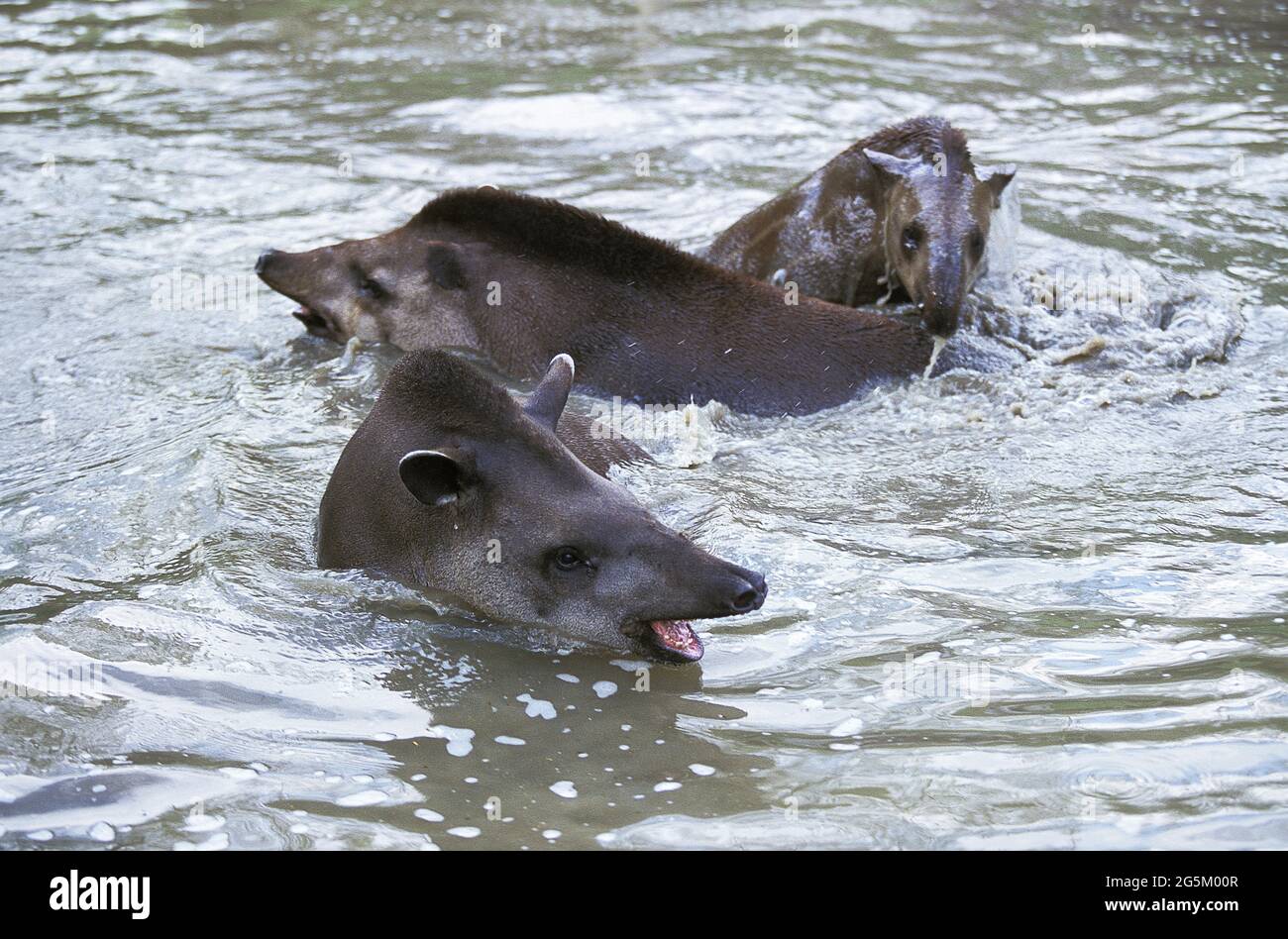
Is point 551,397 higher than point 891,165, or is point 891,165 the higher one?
point 891,165

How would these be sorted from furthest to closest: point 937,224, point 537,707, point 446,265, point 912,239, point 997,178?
point 997,178, point 912,239, point 937,224, point 446,265, point 537,707

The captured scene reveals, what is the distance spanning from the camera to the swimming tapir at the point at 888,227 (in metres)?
9.85

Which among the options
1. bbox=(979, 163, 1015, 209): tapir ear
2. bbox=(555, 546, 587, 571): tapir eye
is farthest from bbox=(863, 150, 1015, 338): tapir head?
bbox=(555, 546, 587, 571): tapir eye

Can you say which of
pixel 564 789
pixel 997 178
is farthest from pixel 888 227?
pixel 564 789

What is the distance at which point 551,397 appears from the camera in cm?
676

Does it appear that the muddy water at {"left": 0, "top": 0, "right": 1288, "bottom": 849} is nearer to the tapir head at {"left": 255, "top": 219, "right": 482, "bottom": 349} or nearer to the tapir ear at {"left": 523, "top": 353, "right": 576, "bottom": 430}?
the tapir head at {"left": 255, "top": 219, "right": 482, "bottom": 349}

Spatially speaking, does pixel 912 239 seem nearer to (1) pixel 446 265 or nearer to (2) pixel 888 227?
(2) pixel 888 227

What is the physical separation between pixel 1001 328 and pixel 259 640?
17.9ft

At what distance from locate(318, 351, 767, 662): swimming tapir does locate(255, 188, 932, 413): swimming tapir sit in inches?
96.7

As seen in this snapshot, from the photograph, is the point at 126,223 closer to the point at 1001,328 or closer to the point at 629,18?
the point at 1001,328

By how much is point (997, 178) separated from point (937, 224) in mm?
809

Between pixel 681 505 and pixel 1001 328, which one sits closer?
pixel 681 505

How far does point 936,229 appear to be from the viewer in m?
9.92
